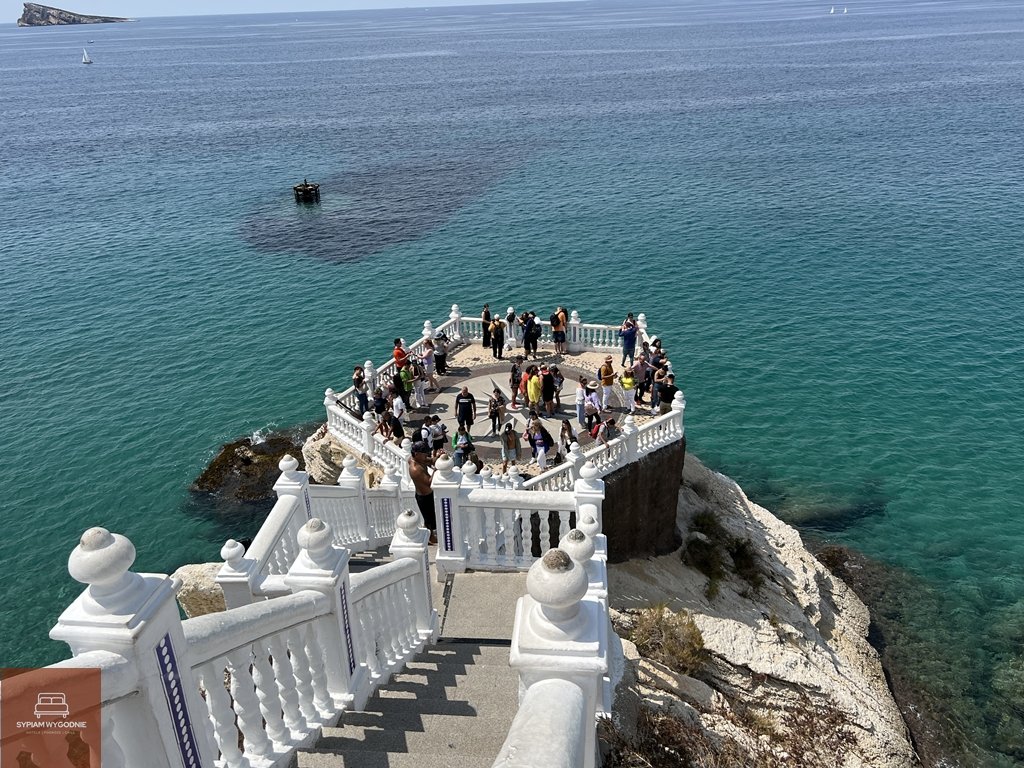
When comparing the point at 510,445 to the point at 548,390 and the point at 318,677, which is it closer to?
the point at 548,390

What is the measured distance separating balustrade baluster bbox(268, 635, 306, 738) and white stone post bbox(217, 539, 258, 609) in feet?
4.63

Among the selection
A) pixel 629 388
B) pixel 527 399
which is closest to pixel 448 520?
pixel 527 399

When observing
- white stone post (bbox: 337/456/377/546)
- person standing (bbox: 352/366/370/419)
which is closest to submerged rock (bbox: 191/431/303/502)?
person standing (bbox: 352/366/370/419)

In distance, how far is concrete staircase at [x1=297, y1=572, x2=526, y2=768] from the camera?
241 inches

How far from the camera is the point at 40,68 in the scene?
176000mm

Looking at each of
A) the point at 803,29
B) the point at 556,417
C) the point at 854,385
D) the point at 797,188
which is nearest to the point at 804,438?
the point at 854,385

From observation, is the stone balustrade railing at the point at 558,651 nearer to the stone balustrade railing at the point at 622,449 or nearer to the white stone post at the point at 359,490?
the white stone post at the point at 359,490

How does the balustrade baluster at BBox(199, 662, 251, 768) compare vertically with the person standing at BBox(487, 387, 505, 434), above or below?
above

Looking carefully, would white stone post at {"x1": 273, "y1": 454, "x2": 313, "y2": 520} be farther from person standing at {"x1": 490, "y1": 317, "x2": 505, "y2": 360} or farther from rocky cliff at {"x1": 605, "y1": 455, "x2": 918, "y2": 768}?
person standing at {"x1": 490, "y1": 317, "x2": 505, "y2": 360}

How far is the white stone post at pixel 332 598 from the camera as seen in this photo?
21.3ft

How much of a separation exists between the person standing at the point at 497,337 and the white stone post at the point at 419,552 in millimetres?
13188

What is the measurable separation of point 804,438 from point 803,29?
20496 cm

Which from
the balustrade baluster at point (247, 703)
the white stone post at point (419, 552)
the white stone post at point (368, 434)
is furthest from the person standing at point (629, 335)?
the balustrade baluster at point (247, 703)

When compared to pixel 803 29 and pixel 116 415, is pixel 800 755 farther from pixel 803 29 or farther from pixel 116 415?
pixel 803 29
